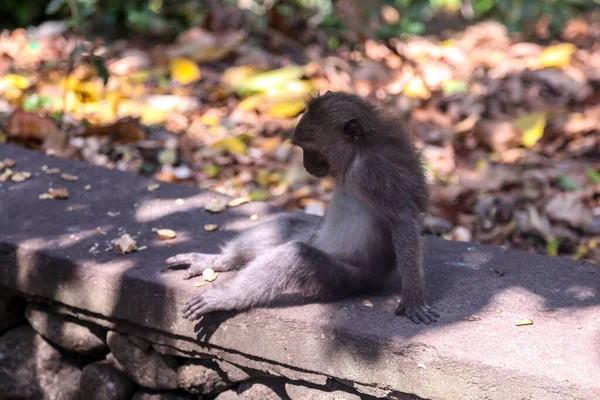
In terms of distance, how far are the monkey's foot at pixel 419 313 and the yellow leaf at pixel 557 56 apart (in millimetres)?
5528

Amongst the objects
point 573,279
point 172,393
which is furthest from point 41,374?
point 573,279

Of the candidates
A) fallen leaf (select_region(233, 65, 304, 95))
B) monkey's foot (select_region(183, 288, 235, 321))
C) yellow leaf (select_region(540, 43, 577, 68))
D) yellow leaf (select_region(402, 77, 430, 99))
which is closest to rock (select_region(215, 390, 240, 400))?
monkey's foot (select_region(183, 288, 235, 321))

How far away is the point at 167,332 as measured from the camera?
12.1 feet

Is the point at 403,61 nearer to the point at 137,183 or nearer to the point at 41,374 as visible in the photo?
the point at 137,183

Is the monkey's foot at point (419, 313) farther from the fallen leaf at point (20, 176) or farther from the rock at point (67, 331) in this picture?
the fallen leaf at point (20, 176)

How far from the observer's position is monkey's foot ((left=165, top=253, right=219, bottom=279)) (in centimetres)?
380

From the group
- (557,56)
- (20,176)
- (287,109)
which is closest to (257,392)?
(20,176)

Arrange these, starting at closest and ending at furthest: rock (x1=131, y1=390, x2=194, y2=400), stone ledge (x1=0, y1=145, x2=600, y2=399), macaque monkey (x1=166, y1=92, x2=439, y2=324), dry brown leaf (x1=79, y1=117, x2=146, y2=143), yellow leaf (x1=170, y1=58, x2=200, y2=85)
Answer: stone ledge (x1=0, y1=145, x2=600, y2=399) → macaque monkey (x1=166, y1=92, x2=439, y2=324) → rock (x1=131, y1=390, x2=194, y2=400) → dry brown leaf (x1=79, y1=117, x2=146, y2=143) → yellow leaf (x1=170, y1=58, x2=200, y2=85)

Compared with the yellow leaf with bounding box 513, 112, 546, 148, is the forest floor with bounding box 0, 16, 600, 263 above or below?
below

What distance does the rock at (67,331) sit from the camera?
4047mm

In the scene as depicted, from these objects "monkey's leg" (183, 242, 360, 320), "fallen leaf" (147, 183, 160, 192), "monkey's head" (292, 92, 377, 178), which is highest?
"monkey's head" (292, 92, 377, 178)

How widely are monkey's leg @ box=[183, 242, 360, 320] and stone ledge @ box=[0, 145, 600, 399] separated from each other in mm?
68

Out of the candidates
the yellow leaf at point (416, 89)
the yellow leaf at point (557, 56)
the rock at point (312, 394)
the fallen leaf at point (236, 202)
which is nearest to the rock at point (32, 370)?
the fallen leaf at point (236, 202)

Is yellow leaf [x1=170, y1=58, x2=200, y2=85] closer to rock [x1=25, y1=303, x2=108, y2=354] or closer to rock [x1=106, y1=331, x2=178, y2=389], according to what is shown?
rock [x1=25, y1=303, x2=108, y2=354]
